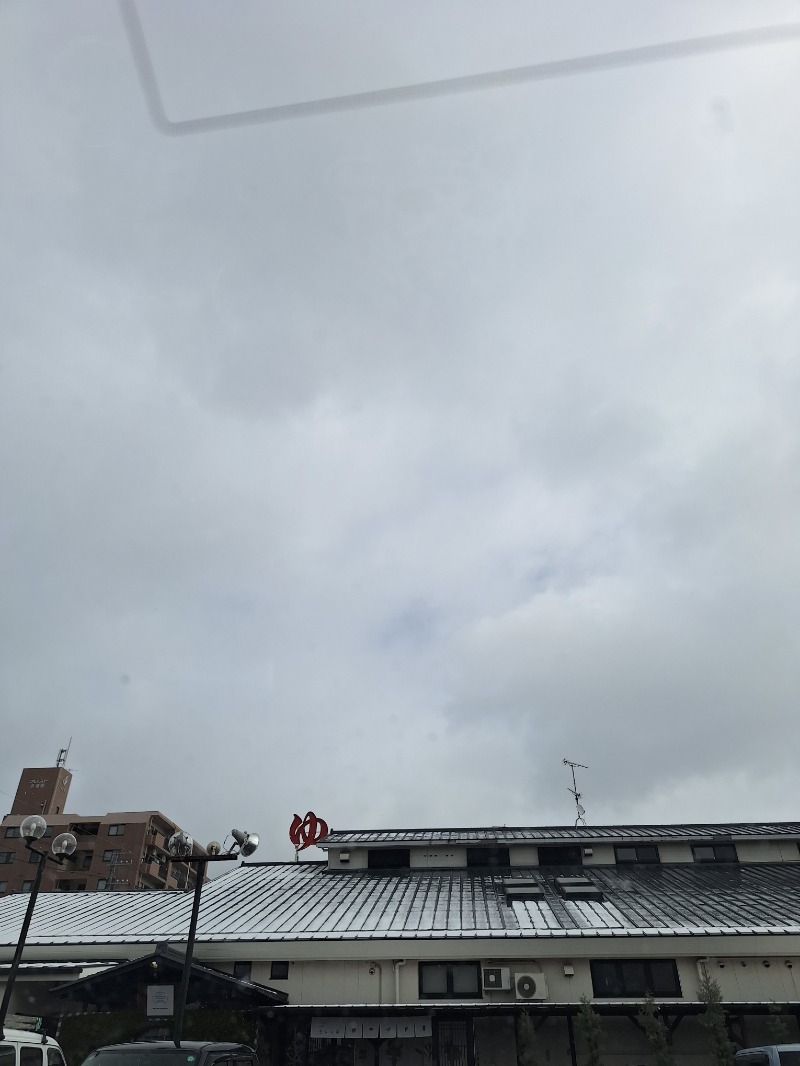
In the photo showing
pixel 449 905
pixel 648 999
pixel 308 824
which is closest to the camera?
pixel 648 999

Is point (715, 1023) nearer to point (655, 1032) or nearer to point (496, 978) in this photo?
point (655, 1032)

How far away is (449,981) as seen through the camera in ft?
59.4

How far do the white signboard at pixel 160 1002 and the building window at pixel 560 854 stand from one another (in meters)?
15.1

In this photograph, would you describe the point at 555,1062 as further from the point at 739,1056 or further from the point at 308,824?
the point at 308,824

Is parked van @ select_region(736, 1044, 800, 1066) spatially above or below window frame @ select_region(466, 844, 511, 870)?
below

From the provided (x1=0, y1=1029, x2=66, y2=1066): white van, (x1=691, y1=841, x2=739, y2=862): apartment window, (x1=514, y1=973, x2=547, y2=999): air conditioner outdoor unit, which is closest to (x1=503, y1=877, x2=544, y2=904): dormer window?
(x1=514, y1=973, x2=547, y2=999): air conditioner outdoor unit

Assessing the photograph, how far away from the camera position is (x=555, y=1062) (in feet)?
56.3

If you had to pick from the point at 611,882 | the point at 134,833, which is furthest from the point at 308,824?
the point at 134,833

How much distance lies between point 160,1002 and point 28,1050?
4.98 meters

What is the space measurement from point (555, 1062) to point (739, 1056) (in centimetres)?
502

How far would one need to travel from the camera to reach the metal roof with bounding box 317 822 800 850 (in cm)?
2700

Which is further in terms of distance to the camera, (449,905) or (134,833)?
(134,833)

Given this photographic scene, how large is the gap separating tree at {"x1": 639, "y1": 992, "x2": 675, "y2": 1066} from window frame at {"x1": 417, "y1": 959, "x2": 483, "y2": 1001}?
4.00 m

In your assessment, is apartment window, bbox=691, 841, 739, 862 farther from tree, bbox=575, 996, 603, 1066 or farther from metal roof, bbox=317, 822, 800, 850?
tree, bbox=575, 996, 603, 1066
